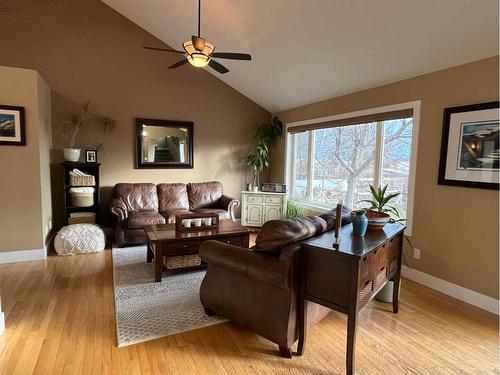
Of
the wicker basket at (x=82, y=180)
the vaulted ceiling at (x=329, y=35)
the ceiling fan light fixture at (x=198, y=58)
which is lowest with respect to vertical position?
the wicker basket at (x=82, y=180)

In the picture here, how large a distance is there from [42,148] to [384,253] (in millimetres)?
4349

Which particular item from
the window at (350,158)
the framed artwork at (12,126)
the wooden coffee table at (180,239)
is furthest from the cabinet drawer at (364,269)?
the framed artwork at (12,126)

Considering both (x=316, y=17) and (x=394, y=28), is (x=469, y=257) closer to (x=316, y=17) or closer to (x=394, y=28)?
(x=394, y=28)

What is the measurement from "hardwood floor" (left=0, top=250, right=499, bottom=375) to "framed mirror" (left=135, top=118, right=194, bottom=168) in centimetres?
288

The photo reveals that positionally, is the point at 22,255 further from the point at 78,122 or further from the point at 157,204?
the point at 78,122

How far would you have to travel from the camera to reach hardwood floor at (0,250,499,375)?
2020mm

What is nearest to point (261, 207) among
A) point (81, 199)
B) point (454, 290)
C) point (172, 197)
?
point (172, 197)

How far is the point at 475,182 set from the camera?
9.71ft

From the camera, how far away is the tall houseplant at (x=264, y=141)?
5980mm

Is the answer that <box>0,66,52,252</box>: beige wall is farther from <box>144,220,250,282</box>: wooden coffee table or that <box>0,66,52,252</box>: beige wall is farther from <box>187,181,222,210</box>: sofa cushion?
<box>187,181,222,210</box>: sofa cushion

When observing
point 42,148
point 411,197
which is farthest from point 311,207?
point 42,148

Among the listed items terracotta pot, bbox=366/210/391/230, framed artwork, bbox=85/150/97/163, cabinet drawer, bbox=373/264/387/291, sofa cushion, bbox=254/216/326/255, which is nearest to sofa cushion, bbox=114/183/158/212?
framed artwork, bbox=85/150/97/163

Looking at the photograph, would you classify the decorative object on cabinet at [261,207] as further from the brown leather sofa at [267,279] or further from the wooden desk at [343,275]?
the wooden desk at [343,275]

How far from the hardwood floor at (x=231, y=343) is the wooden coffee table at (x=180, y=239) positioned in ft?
2.09
